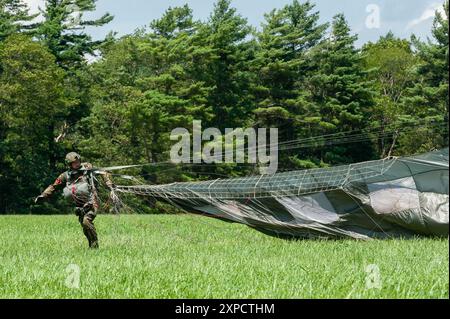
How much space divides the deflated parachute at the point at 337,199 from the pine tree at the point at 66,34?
32464mm

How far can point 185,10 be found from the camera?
42.7 metres

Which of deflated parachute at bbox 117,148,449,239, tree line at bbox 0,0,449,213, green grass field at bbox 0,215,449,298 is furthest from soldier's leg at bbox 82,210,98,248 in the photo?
tree line at bbox 0,0,449,213

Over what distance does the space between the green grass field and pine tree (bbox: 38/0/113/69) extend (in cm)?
3271

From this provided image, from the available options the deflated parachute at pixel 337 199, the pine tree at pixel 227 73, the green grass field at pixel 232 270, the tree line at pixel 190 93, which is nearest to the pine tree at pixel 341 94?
the tree line at pixel 190 93

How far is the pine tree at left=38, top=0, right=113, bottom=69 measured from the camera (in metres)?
42.5

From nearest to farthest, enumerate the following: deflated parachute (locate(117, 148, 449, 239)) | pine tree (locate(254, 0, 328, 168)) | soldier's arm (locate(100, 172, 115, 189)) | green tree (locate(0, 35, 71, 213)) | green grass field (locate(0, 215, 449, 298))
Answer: green grass field (locate(0, 215, 449, 298)), soldier's arm (locate(100, 172, 115, 189)), deflated parachute (locate(117, 148, 449, 239)), green tree (locate(0, 35, 71, 213)), pine tree (locate(254, 0, 328, 168))

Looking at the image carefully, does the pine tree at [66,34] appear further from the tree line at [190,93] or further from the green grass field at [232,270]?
the green grass field at [232,270]

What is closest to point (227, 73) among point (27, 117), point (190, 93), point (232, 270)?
point (190, 93)

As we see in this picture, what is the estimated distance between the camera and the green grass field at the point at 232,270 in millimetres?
5945

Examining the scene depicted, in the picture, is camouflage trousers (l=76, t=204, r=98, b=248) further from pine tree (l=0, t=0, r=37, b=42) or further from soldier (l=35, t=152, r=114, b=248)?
pine tree (l=0, t=0, r=37, b=42)

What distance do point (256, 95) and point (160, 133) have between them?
22.5 feet

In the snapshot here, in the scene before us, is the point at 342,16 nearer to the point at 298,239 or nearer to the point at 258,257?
the point at 298,239

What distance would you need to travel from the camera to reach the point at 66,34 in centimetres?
4409

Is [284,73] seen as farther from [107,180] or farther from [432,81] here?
[107,180]
